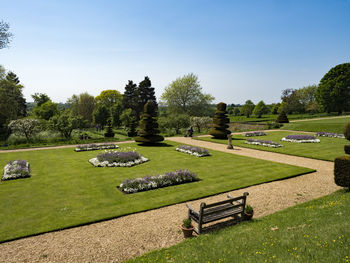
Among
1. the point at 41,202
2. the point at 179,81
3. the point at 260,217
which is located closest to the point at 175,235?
the point at 260,217

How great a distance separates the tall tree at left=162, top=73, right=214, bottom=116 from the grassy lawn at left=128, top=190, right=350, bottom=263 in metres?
43.3

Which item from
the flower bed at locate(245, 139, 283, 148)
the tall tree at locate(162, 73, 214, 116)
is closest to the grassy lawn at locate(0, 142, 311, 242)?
the flower bed at locate(245, 139, 283, 148)

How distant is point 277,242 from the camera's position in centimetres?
493

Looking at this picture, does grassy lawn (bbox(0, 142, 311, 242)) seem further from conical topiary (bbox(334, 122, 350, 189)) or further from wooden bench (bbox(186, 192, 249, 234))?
conical topiary (bbox(334, 122, 350, 189))

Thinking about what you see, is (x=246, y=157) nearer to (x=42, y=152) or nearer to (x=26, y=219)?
(x=26, y=219)

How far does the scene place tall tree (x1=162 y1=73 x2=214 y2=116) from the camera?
49.2 metres

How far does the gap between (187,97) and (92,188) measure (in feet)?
137

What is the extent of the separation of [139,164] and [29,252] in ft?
29.4

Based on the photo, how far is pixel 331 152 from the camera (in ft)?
56.6

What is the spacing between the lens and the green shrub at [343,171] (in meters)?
8.37

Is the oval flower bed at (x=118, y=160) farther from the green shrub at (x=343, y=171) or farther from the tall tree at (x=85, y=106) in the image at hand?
the tall tree at (x=85, y=106)

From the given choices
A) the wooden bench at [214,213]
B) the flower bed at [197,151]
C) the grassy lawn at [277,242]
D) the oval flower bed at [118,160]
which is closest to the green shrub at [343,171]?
the grassy lawn at [277,242]

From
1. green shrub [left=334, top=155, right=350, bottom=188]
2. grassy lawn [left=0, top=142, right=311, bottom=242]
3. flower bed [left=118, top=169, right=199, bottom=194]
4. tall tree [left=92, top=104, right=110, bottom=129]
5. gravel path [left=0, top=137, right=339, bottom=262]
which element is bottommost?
gravel path [left=0, top=137, right=339, bottom=262]

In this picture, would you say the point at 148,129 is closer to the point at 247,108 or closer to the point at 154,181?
the point at 154,181
